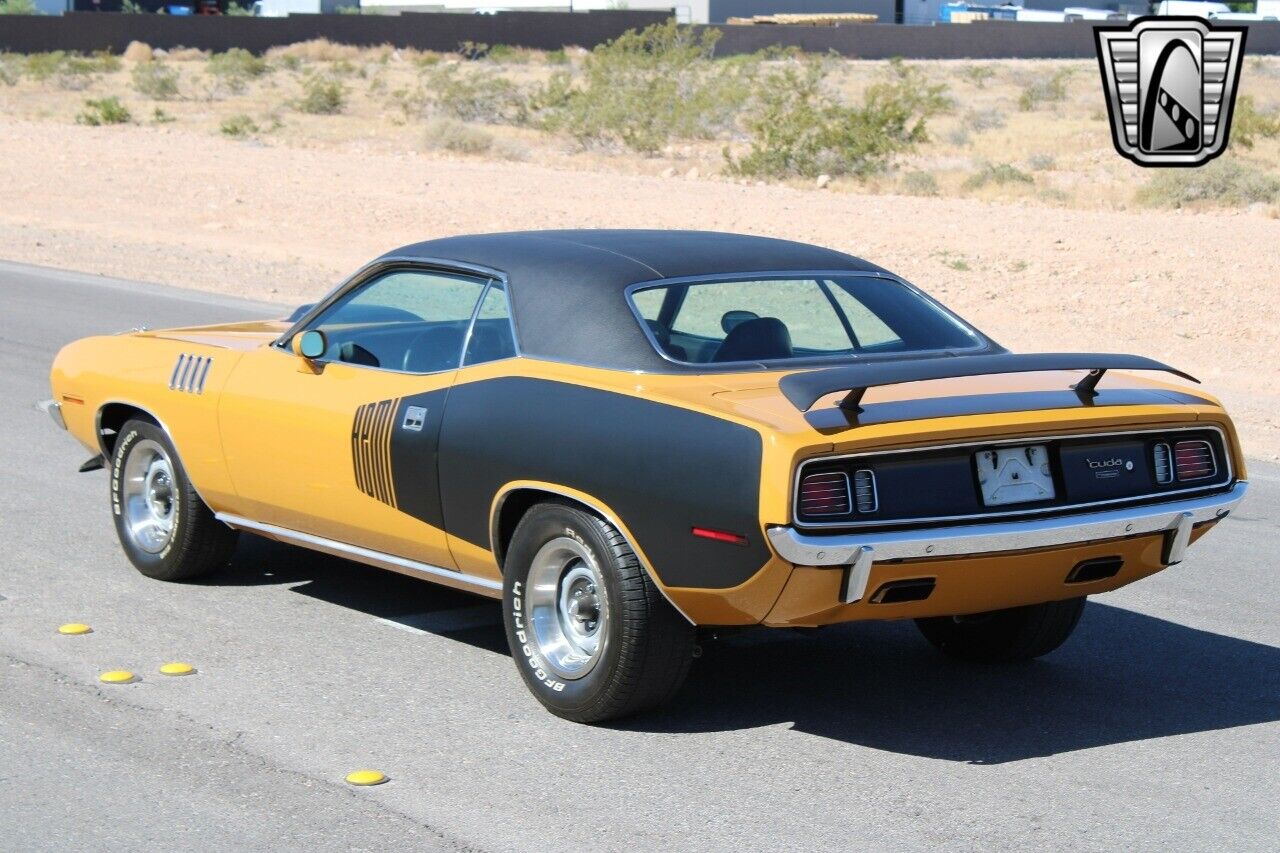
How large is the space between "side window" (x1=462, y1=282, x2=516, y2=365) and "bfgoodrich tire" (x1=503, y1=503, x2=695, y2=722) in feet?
2.02

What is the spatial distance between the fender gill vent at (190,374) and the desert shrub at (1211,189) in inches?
873

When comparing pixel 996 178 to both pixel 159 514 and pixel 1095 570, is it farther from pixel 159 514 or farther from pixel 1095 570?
pixel 1095 570

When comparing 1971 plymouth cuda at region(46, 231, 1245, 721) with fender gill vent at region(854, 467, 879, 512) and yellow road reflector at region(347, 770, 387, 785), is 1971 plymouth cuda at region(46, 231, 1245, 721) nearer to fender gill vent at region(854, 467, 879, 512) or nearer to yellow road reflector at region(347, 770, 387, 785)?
fender gill vent at region(854, 467, 879, 512)

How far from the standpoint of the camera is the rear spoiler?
190 inches

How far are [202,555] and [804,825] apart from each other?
324cm

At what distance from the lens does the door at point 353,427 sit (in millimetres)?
5820

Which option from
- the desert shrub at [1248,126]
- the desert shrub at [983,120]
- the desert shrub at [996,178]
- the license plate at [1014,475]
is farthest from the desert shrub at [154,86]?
the license plate at [1014,475]

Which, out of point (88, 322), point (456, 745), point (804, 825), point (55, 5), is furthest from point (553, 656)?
point (55, 5)

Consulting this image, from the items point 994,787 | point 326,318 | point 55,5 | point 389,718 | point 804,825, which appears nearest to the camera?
point 804,825

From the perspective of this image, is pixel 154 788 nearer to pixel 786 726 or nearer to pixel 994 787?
pixel 786 726

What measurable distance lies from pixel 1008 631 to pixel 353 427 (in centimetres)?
234

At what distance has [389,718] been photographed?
17.8 feet

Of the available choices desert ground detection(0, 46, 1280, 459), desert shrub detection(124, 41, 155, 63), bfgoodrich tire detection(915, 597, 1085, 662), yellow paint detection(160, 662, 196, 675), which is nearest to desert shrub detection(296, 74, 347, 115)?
desert ground detection(0, 46, 1280, 459)
